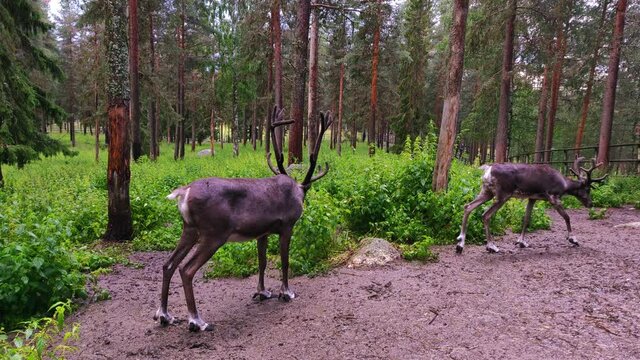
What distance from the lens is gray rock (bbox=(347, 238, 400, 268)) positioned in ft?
20.6

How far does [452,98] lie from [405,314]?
16.4 feet

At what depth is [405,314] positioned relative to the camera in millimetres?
4633

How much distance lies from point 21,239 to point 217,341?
117 inches

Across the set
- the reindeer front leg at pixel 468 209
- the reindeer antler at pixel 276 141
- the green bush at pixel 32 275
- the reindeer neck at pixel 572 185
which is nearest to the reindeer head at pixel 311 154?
the reindeer antler at pixel 276 141

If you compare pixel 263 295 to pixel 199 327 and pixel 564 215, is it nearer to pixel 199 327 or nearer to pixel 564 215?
pixel 199 327

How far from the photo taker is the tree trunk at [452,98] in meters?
7.94

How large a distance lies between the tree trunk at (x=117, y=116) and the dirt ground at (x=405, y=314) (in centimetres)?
159

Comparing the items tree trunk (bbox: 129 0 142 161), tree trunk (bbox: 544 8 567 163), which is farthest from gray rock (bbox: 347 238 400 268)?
tree trunk (bbox: 129 0 142 161)

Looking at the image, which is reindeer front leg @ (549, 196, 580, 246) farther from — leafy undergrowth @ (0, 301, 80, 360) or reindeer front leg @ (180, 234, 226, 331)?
leafy undergrowth @ (0, 301, 80, 360)

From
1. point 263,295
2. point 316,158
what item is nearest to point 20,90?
point 316,158

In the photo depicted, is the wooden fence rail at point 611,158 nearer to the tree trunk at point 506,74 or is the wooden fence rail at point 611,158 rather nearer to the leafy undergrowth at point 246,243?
the tree trunk at point 506,74

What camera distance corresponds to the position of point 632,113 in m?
30.7

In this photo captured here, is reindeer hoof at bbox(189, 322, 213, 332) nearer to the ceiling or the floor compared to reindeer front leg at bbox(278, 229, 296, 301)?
nearer to the floor

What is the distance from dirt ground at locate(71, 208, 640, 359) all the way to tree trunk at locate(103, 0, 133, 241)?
1592mm
